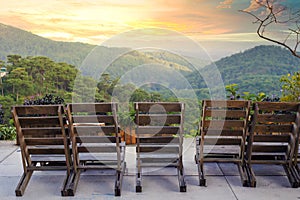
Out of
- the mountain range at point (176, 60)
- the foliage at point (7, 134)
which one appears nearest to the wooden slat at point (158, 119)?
the foliage at point (7, 134)

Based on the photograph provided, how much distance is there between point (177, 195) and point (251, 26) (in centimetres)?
564

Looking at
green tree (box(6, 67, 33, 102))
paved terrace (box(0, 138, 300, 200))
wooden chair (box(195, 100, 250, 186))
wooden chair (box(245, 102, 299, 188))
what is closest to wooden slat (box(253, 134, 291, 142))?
wooden chair (box(245, 102, 299, 188))

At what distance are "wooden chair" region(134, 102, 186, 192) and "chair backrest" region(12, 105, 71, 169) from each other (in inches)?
26.0

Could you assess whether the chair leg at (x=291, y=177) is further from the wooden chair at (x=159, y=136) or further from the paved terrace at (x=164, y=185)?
the wooden chair at (x=159, y=136)

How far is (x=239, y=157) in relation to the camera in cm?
314

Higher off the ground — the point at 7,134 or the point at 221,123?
the point at 221,123

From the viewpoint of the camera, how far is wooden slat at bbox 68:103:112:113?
2.75 m

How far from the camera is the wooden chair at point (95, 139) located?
2.79m

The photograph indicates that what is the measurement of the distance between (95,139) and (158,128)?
0.59m

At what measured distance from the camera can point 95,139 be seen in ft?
9.64

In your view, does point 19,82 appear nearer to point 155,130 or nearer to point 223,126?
point 155,130

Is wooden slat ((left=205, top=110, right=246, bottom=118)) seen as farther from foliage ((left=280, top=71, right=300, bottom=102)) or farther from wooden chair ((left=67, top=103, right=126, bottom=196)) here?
foliage ((left=280, top=71, right=300, bottom=102))

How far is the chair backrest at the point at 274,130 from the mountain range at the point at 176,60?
142 inches

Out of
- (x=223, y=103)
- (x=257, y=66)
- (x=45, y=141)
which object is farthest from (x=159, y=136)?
(x=257, y=66)
